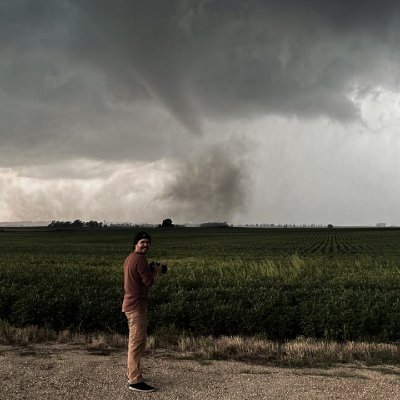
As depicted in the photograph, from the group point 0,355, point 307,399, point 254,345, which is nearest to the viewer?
point 307,399

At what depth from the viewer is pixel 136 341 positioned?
759cm

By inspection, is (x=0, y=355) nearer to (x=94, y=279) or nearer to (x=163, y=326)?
(x=163, y=326)

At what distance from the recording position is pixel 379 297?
46.0 feet

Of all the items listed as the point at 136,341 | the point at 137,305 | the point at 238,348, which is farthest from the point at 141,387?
the point at 238,348

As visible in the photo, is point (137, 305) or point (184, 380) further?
point (184, 380)

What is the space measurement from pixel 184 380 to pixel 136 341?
4.46ft

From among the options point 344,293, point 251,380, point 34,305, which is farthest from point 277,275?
point 251,380

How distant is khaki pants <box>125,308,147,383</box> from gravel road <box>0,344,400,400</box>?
296 millimetres

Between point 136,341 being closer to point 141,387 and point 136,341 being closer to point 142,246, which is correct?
point 141,387

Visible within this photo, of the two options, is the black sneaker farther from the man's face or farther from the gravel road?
the man's face

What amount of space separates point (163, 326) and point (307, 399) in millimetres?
6121

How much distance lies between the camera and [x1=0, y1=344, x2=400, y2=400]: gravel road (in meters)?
7.36

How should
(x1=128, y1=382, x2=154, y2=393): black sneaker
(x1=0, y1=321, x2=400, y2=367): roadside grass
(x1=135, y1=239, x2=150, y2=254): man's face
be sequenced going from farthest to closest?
(x1=0, y1=321, x2=400, y2=367): roadside grass → (x1=135, y1=239, x2=150, y2=254): man's face → (x1=128, y1=382, x2=154, y2=393): black sneaker

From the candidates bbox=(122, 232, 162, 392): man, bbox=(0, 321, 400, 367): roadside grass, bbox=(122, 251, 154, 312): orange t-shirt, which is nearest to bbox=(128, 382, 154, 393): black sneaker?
bbox=(122, 232, 162, 392): man
